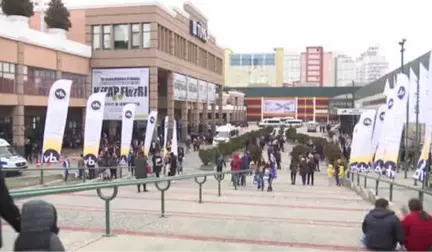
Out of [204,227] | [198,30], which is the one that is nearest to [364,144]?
[204,227]

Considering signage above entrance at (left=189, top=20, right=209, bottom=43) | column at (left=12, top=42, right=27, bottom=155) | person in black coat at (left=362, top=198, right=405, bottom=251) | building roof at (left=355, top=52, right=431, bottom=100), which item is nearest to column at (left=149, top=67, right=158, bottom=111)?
column at (left=12, top=42, right=27, bottom=155)

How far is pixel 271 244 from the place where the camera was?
7.15 metres

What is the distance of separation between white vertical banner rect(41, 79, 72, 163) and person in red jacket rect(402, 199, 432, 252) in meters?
14.3

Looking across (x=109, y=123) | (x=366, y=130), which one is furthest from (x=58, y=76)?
(x=366, y=130)

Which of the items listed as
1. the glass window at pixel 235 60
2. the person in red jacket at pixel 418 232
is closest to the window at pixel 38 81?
the person in red jacket at pixel 418 232

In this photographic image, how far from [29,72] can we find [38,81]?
1.15m

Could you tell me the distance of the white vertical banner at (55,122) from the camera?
17938mm

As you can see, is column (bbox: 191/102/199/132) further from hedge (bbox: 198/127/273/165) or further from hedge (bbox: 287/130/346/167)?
hedge (bbox: 287/130/346/167)

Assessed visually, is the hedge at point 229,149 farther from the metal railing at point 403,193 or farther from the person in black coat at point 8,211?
the person in black coat at point 8,211

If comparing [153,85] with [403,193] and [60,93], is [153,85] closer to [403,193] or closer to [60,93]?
[60,93]

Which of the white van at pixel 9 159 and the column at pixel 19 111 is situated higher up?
the column at pixel 19 111

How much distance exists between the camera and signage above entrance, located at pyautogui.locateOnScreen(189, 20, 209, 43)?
58800mm

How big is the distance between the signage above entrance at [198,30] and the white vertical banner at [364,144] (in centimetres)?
3911

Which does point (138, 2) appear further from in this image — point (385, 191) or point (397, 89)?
point (385, 191)
